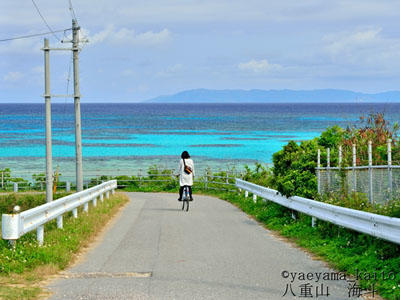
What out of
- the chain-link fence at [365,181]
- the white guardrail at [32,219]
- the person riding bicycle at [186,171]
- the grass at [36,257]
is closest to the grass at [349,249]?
the chain-link fence at [365,181]

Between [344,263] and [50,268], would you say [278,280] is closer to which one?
[344,263]

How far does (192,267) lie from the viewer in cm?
967

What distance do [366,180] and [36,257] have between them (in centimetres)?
786

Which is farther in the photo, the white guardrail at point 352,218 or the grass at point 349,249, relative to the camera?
the white guardrail at point 352,218

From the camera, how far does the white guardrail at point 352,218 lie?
29.2ft

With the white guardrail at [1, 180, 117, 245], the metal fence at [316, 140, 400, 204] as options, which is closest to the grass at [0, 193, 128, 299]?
the white guardrail at [1, 180, 117, 245]

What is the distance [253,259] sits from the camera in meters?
10.4

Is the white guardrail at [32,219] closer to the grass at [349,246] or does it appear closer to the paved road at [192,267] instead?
the paved road at [192,267]

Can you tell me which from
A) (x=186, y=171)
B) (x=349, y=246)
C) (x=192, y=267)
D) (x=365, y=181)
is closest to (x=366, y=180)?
(x=365, y=181)

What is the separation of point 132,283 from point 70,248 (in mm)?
3074

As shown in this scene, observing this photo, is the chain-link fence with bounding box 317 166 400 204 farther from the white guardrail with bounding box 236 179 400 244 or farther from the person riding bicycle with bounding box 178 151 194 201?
the person riding bicycle with bounding box 178 151 194 201

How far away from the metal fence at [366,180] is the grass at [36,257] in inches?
249

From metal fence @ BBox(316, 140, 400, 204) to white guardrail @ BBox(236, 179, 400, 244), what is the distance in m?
1.18

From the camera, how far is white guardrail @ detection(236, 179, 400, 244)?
29.2 feet
